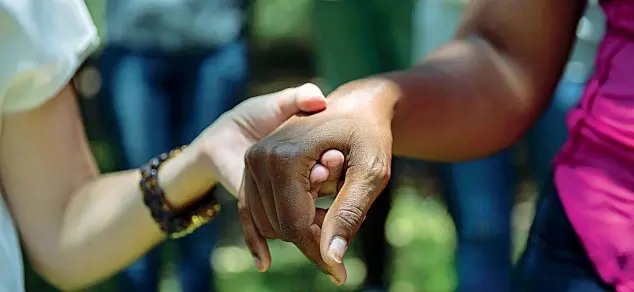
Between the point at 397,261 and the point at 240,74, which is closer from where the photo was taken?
the point at 240,74

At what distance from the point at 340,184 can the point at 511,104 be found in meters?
0.25

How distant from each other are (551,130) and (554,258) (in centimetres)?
55

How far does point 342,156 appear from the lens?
0.49 metres

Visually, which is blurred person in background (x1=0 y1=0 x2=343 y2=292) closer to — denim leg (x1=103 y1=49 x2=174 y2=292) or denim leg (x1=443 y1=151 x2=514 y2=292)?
denim leg (x1=103 y1=49 x2=174 y2=292)

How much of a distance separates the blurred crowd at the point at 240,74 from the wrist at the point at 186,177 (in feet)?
1.79

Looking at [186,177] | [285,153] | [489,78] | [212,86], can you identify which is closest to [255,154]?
[285,153]

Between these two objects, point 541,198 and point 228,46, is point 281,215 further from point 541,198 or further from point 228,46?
point 228,46

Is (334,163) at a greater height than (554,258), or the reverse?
(334,163)

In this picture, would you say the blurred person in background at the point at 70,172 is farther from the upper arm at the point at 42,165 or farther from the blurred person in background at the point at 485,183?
the blurred person in background at the point at 485,183

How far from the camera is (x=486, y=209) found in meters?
1.23

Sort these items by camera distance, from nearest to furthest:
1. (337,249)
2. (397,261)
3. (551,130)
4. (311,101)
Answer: (337,249) < (311,101) < (551,130) < (397,261)

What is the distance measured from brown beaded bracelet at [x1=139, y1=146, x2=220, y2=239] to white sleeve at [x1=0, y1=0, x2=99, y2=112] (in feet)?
0.36

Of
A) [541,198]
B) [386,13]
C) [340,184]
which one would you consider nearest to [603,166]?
[541,198]

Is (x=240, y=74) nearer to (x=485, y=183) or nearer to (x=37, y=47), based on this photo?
(x=485, y=183)
